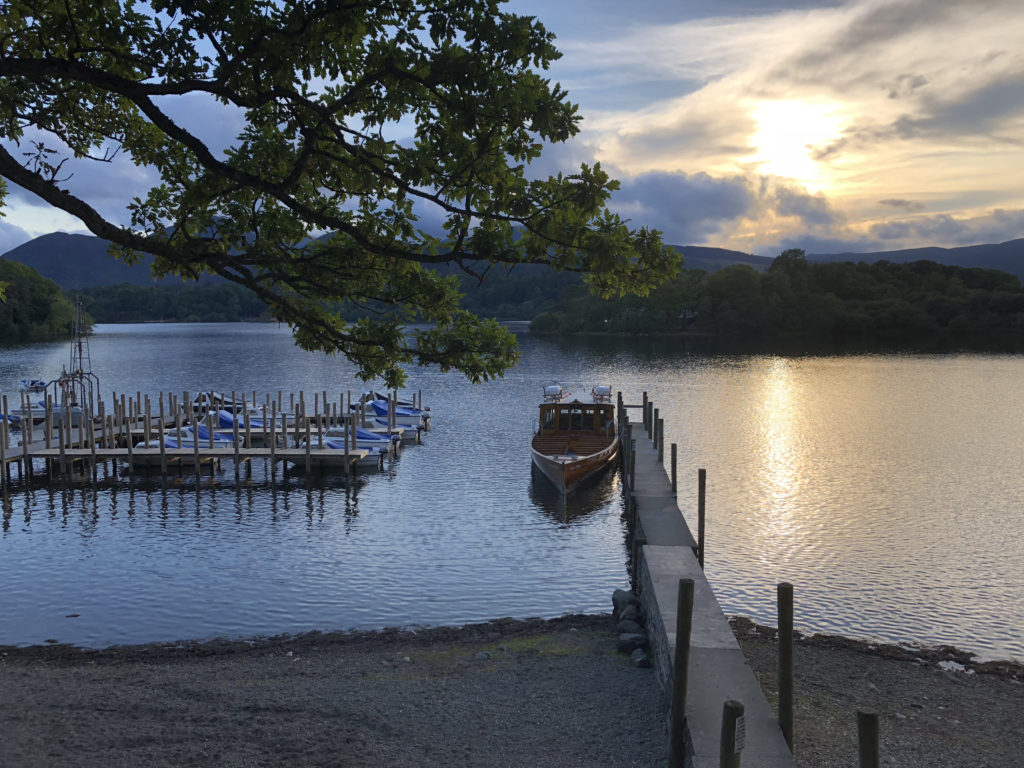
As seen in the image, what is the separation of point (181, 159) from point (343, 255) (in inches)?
110

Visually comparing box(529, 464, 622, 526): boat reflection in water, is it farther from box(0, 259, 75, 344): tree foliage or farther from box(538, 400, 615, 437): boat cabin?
box(0, 259, 75, 344): tree foliage

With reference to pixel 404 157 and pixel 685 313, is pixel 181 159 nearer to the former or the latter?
pixel 404 157

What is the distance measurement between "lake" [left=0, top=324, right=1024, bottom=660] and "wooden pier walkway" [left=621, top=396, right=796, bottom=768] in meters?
2.93

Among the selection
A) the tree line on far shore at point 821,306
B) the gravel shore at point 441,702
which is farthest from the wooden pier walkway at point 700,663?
the tree line on far shore at point 821,306

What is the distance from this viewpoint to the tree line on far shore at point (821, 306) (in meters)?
139

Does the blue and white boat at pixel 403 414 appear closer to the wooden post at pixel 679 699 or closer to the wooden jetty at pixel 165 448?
the wooden jetty at pixel 165 448

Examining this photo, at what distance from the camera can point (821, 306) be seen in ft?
481

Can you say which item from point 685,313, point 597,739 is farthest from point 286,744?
point 685,313

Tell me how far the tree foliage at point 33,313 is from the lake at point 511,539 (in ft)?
335

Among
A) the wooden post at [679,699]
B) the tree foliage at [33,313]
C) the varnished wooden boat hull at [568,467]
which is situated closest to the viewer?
the wooden post at [679,699]

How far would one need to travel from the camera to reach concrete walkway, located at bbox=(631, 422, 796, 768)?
9.70m

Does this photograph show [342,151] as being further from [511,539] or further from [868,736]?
[511,539]

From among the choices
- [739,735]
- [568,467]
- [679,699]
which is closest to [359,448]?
[568,467]

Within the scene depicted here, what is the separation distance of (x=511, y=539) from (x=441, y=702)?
12.3 metres
